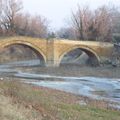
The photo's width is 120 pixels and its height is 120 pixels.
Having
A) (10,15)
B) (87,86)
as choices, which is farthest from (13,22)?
(87,86)

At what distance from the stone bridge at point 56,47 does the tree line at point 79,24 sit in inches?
509

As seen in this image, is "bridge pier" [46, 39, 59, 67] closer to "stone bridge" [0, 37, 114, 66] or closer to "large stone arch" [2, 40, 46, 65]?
"stone bridge" [0, 37, 114, 66]

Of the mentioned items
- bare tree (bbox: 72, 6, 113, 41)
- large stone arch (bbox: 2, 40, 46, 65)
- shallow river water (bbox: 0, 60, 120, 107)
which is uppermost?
bare tree (bbox: 72, 6, 113, 41)

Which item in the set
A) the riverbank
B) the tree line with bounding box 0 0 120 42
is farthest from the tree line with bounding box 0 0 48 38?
the riverbank

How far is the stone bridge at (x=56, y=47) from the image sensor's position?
67.2 meters

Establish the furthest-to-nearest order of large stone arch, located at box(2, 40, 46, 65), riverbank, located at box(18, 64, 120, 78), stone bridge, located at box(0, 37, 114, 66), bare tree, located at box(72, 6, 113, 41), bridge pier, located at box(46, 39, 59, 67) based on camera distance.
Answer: bare tree, located at box(72, 6, 113, 41)
bridge pier, located at box(46, 39, 59, 67)
stone bridge, located at box(0, 37, 114, 66)
large stone arch, located at box(2, 40, 46, 65)
riverbank, located at box(18, 64, 120, 78)

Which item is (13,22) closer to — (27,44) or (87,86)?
(27,44)

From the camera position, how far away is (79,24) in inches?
3602

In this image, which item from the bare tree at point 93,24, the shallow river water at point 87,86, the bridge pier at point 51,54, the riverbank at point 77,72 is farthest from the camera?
the bare tree at point 93,24

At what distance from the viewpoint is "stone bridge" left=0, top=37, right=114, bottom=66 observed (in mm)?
67188

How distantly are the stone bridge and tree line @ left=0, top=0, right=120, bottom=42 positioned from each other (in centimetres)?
1293

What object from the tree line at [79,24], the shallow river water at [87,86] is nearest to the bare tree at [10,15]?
the tree line at [79,24]

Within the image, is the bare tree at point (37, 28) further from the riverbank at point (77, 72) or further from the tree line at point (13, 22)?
the riverbank at point (77, 72)

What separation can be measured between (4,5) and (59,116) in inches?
3406
